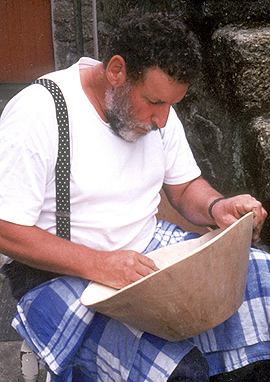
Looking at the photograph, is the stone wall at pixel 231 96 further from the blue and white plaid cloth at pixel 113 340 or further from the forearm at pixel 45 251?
the forearm at pixel 45 251

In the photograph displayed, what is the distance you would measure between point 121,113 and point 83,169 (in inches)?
8.1

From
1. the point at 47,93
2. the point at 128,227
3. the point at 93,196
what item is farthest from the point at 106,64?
the point at 128,227

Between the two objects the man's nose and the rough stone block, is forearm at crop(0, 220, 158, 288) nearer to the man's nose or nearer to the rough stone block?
the man's nose

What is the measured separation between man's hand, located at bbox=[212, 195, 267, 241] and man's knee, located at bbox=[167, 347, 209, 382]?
409mm

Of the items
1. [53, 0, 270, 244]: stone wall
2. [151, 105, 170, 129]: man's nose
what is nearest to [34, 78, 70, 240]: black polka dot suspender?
[151, 105, 170, 129]: man's nose

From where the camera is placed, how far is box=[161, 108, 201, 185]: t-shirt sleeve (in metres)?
1.63

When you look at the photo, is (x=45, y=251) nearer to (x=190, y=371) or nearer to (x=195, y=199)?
(x=190, y=371)

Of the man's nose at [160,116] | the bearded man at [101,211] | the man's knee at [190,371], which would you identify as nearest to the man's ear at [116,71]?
the bearded man at [101,211]

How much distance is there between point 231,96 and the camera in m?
1.94

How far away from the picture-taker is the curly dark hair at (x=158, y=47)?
4.14ft

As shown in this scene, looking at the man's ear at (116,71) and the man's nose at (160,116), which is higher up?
the man's ear at (116,71)

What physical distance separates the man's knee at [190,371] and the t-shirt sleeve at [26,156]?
555 millimetres

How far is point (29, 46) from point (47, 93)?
5022 millimetres

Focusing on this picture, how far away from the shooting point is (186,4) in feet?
6.71
